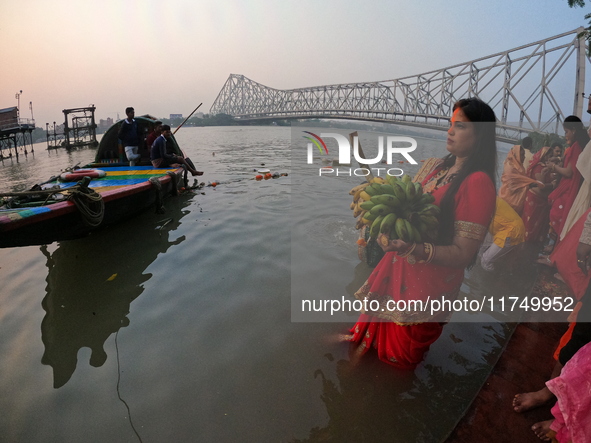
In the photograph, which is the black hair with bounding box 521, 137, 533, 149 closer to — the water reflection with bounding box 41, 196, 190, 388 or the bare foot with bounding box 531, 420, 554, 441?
the bare foot with bounding box 531, 420, 554, 441

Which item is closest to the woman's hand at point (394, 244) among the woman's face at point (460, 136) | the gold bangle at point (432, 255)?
the gold bangle at point (432, 255)

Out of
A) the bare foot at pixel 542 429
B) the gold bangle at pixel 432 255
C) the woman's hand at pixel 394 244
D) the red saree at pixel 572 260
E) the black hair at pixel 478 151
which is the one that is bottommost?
the bare foot at pixel 542 429

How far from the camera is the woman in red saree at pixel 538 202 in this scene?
12.7 ft

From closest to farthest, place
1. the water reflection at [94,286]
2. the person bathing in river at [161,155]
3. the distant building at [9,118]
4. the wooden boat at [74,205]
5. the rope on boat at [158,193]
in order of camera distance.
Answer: the water reflection at [94,286] < the wooden boat at [74,205] < the rope on boat at [158,193] < the person bathing in river at [161,155] < the distant building at [9,118]

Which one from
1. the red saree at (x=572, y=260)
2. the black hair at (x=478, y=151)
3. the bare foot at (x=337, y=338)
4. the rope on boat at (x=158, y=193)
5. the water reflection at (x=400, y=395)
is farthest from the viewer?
the rope on boat at (x=158, y=193)

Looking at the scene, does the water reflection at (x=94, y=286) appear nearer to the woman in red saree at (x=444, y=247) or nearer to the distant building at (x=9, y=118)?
the woman in red saree at (x=444, y=247)

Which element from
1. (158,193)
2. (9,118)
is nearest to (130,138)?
(158,193)

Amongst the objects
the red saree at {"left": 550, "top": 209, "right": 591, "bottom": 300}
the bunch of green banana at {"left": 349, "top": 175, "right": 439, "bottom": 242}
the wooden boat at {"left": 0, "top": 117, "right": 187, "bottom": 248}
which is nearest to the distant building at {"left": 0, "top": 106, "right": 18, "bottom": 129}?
the wooden boat at {"left": 0, "top": 117, "right": 187, "bottom": 248}

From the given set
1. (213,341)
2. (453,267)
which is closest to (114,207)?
(213,341)

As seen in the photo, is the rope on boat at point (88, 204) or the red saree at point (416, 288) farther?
the rope on boat at point (88, 204)

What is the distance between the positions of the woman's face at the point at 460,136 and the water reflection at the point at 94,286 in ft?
9.64

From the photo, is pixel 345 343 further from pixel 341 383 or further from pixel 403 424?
pixel 403 424

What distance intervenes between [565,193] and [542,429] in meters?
2.72

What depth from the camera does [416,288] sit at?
193 centimetres
